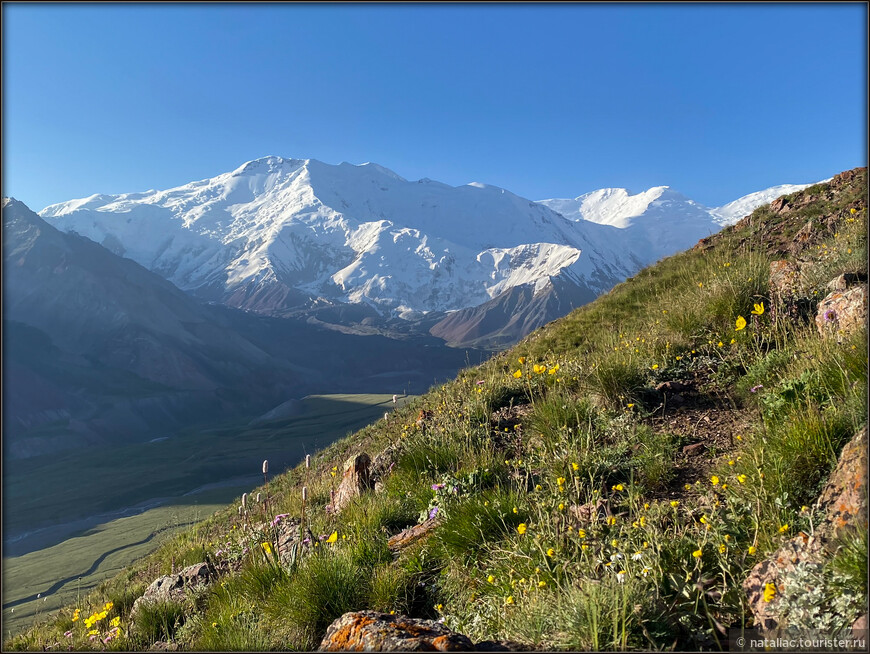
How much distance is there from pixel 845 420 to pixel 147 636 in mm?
6270

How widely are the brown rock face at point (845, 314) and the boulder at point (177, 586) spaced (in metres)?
6.91

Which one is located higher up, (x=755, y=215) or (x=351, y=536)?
(x=755, y=215)

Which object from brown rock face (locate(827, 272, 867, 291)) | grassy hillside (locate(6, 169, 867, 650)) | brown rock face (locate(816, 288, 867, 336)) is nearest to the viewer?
grassy hillside (locate(6, 169, 867, 650))

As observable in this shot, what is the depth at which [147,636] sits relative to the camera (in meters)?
4.77

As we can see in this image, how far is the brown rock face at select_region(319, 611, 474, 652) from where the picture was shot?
2646 mm

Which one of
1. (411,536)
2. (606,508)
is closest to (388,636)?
(411,536)

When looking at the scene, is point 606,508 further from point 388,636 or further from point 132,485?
point 132,485

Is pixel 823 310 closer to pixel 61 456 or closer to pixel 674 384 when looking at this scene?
pixel 674 384

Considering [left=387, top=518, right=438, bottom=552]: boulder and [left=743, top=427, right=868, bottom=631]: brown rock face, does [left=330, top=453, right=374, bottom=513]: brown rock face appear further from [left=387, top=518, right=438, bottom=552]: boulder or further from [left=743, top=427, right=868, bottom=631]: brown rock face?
[left=743, top=427, right=868, bottom=631]: brown rock face

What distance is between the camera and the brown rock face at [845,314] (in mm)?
4547

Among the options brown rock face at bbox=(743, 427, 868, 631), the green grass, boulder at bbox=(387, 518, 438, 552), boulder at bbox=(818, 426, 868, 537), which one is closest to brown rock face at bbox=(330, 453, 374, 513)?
boulder at bbox=(387, 518, 438, 552)

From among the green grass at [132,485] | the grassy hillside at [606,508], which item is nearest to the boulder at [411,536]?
the grassy hillside at [606,508]

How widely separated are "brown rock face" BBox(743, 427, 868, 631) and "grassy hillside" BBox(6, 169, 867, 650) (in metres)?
0.11

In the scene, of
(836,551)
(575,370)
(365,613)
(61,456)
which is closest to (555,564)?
(365,613)
